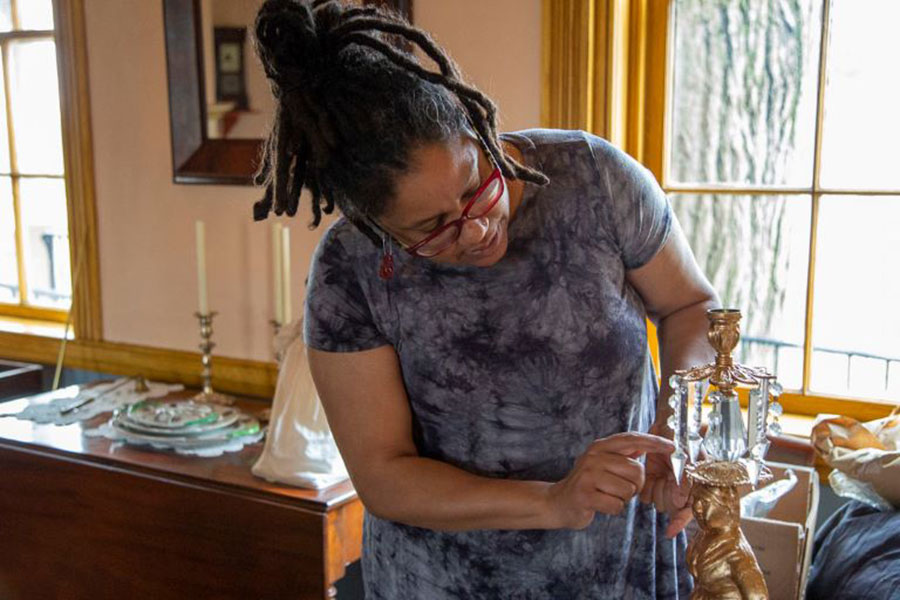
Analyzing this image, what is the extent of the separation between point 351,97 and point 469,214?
17 cm

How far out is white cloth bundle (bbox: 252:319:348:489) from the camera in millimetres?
1895

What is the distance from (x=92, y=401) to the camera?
2.45 meters

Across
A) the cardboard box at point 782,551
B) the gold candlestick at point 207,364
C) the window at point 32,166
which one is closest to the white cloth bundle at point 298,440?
the gold candlestick at point 207,364

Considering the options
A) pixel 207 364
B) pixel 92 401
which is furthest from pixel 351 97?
pixel 92 401

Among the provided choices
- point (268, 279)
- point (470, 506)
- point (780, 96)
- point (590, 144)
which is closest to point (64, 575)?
point (268, 279)

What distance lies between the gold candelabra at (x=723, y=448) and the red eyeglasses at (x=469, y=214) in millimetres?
309

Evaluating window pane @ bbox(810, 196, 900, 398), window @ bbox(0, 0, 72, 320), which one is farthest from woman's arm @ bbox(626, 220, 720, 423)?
window @ bbox(0, 0, 72, 320)

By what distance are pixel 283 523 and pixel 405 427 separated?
70 centimetres

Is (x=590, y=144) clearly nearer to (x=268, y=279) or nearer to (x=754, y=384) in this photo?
(x=754, y=384)

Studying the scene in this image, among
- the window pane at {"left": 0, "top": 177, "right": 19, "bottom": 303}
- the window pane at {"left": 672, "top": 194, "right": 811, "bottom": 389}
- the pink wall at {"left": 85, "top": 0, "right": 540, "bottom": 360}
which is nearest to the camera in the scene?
the window pane at {"left": 672, "top": 194, "right": 811, "bottom": 389}

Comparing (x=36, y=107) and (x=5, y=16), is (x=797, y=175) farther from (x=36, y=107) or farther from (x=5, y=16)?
(x=5, y=16)

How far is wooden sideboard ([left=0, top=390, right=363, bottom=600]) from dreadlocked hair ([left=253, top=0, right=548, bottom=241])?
2.97 ft

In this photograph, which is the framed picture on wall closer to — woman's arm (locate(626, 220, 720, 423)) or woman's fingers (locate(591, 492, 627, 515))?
woman's arm (locate(626, 220, 720, 423))

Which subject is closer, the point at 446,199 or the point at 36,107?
the point at 446,199
